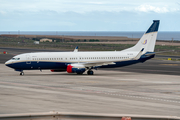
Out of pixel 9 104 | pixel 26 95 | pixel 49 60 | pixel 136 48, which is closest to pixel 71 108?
pixel 9 104

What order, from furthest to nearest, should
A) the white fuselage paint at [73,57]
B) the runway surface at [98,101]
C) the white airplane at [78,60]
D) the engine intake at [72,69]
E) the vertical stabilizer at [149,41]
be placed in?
the vertical stabilizer at [149,41] < the engine intake at [72,69] < the white fuselage paint at [73,57] < the white airplane at [78,60] < the runway surface at [98,101]

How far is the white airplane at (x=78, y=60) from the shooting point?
→ 51812 mm

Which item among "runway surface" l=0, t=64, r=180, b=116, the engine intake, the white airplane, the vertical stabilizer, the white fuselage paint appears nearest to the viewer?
"runway surface" l=0, t=64, r=180, b=116

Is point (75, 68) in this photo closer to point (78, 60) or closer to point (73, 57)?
point (78, 60)

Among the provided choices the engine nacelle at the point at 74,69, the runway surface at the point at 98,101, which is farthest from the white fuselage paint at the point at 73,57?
the runway surface at the point at 98,101

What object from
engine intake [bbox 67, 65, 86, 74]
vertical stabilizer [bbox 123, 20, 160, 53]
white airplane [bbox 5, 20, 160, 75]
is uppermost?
vertical stabilizer [bbox 123, 20, 160, 53]

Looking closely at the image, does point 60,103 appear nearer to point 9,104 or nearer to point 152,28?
point 9,104

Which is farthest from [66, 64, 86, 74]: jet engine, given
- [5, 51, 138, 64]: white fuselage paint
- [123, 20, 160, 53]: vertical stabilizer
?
[123, 20, 160, 53]: vertical stabilizer

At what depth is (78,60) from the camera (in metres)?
54.2

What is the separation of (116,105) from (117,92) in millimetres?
8341

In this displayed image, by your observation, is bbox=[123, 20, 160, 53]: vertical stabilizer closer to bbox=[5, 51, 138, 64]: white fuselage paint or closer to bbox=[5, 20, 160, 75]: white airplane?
bbox=[5, 20, 160, 75]: white airplane

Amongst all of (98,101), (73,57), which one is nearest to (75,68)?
(73,57)

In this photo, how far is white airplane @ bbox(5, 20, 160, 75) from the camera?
51.8 meters

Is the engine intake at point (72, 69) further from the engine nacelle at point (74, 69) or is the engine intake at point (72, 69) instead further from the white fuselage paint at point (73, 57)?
the white fuselage paint at point (73, 57)
